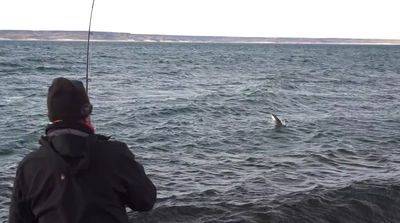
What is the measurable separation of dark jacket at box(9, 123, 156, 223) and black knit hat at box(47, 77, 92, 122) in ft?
0.33

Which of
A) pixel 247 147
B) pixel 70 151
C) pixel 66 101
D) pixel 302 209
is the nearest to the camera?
pixel 70 151

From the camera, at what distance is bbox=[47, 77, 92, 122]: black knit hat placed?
2953 mm

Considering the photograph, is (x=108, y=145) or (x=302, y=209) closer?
(x=108, y=145)

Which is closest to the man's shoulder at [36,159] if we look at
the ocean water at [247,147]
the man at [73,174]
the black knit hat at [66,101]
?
the man at [73,174]

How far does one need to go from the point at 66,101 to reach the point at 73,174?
0.46m

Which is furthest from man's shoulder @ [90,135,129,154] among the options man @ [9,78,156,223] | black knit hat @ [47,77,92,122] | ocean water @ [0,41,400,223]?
ocean water @ [0,41,400,223]

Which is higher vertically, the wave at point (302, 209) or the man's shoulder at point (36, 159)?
the man's shoulder at point (36, 159)

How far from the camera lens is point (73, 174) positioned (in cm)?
285

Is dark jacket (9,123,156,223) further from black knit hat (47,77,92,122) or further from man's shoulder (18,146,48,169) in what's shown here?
black knit hat (47,77,92,122)

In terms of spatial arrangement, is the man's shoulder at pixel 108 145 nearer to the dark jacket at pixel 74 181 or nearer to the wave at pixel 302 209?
the dark jacket at pixel 74 181

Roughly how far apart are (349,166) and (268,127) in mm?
5763

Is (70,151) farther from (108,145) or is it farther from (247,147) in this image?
(247,147)

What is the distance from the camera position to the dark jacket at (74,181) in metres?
2.86

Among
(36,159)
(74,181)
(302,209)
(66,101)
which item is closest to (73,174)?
(74,181)
